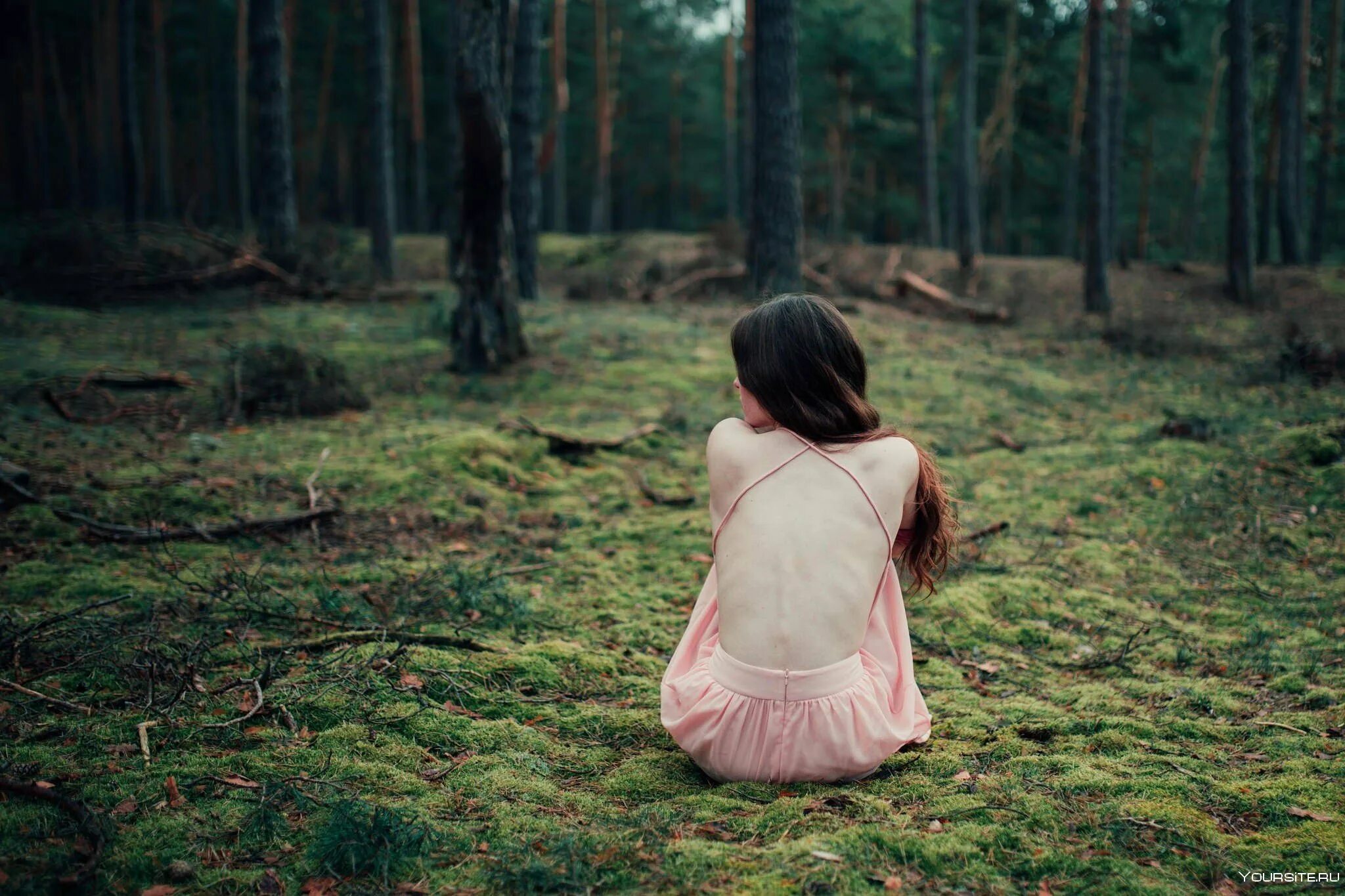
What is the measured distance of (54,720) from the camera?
2.72 metres

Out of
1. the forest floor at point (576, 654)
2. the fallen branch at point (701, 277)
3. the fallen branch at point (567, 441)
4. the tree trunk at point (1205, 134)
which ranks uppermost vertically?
the tree trunk at point (1205, 134)

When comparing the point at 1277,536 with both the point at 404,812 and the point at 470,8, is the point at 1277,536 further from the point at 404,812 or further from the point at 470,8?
the point at 470,8

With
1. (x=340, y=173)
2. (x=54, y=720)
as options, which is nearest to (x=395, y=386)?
(x=54, y=720)

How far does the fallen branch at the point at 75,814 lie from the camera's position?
1.96m

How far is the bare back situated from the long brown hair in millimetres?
61

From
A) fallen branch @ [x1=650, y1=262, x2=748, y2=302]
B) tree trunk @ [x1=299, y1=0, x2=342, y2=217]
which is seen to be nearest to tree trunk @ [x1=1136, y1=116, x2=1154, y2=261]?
fallen branch @ [x1=650, y1=262, x2=748, y2=302]

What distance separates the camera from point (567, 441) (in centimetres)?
660

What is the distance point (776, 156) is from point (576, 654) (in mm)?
7340

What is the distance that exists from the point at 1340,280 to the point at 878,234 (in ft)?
72.0

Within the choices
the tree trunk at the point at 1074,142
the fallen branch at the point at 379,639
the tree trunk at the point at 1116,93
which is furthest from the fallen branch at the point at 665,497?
A: the tree trunk at the point at 1074,142

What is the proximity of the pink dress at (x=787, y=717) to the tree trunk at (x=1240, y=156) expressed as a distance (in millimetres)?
15385

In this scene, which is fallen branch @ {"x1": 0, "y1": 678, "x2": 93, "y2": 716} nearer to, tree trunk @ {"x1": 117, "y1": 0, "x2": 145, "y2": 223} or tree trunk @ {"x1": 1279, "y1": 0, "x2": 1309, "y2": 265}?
tree trunk @ {"x1": 117, "y1": 0, "x2": 145, "y2": 223}

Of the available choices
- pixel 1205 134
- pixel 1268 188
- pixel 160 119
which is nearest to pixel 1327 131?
pixel 1268 188

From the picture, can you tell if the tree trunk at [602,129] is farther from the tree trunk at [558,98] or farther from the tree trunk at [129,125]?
the tree trunk at [129,125]
